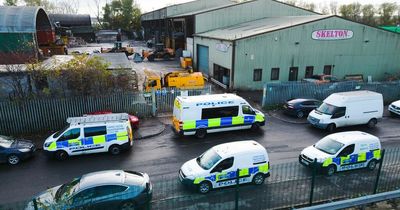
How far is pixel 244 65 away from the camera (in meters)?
25.2

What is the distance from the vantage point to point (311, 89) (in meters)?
21.9

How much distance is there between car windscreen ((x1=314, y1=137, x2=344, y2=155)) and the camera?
11273 mm

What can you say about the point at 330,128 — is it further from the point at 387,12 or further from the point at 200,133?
the point at 387,12

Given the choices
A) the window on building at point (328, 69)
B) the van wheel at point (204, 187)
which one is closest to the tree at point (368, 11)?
the window on building at point (328, 69)

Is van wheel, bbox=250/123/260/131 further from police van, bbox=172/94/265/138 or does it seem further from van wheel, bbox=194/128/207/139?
van wheel, bbox=194/128/207/139

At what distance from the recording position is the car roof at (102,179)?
855 cm

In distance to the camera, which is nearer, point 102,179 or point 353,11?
point 102,179

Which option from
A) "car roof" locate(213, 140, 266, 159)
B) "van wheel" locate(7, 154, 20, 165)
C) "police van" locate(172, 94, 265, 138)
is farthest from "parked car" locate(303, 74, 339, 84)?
"van wheel" locate(7, 154, 20, 165)

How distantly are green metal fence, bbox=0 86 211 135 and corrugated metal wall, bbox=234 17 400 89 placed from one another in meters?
8.46

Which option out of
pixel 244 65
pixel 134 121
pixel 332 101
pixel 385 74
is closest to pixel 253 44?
pixel 244 65

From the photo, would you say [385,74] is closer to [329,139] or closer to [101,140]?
[329,139]

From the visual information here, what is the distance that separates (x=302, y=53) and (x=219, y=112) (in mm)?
14608

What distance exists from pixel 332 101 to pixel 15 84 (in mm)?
18888

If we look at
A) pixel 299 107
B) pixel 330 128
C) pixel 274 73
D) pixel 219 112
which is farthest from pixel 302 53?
pixel 219 112
